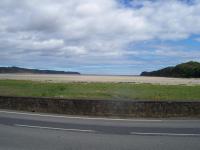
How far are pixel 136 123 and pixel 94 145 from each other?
4.70 m

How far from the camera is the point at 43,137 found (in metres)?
10.2

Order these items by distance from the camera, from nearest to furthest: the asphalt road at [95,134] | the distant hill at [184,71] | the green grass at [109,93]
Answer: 1. the asphalt road at [95,134]
2. the green grass at [109,93]
3. the distant hill at [184,71]

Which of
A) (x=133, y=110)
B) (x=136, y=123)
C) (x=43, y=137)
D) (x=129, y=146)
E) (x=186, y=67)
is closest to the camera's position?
(x=129, y=146)

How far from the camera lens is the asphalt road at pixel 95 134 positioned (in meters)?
9.03

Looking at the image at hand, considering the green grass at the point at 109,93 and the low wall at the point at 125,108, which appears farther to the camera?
the green grass at the point at 109,93

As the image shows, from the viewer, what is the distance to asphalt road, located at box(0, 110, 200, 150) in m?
9.03

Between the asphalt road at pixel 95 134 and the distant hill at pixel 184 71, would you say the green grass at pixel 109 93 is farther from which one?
the distant hill at pixel 184 71

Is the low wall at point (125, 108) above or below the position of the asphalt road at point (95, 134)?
above

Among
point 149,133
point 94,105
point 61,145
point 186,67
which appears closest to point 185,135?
point 149,133

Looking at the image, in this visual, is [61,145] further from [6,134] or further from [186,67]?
[186,67]

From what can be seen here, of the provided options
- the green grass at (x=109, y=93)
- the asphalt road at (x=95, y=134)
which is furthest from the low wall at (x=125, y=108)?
the green grass at (x=109, y=93)

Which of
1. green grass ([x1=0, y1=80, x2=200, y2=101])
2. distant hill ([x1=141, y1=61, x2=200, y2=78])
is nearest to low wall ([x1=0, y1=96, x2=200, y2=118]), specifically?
green grass ([x1=0, y1=80, x2=200, y2=101])

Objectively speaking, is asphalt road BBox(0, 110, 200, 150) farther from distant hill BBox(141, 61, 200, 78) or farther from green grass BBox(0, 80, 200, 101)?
distant hill BBox(141, 61, 200, 78)

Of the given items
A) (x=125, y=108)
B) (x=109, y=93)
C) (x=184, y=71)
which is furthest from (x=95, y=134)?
(x=184, y=71)
